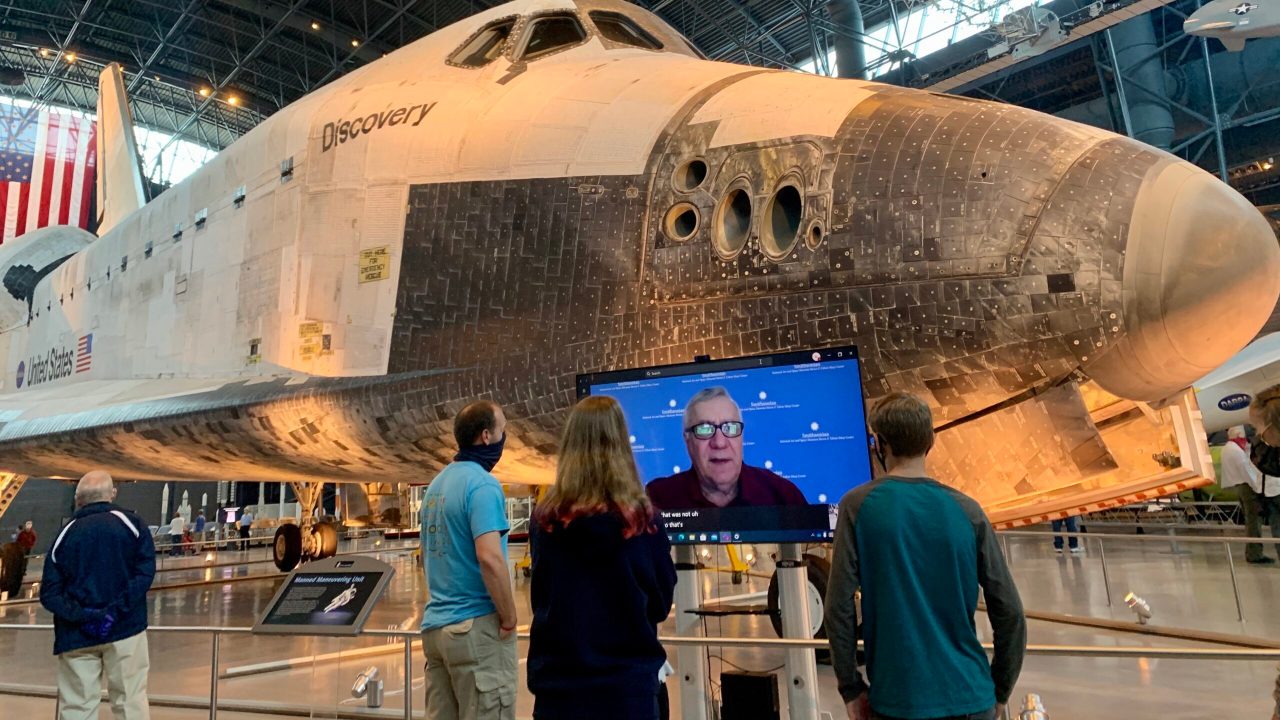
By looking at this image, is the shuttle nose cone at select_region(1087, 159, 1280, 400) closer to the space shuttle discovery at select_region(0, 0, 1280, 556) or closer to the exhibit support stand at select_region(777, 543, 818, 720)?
the space shuttle discovery at select_region(0, 0, 1280, 556)

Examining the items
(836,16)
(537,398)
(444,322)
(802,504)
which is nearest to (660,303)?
(537,398)

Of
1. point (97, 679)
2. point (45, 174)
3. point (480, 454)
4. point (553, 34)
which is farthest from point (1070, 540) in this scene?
point (45, 174)

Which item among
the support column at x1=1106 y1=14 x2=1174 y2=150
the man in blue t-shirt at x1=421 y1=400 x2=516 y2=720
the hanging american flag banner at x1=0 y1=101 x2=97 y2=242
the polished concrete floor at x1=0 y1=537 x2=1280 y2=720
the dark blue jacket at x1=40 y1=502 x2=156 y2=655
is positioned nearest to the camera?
the man in blue t-shirt at x1=421 y1=400 x2=516 y2=720

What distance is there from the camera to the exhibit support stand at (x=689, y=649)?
2.71 m

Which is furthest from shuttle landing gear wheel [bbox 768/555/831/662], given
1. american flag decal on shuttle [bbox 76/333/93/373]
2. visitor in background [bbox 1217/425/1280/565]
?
american flag decal on shuttle [bbox 76/333/93/373]

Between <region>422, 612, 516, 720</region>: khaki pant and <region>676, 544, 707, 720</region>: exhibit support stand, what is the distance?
74 cm

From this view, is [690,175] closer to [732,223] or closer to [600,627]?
[732,223]

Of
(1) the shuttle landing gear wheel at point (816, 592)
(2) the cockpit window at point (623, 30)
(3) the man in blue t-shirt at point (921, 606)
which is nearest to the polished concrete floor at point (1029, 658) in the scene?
(1) the shuttle landing gear wheel at point (816, 592)

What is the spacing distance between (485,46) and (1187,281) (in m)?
3.37

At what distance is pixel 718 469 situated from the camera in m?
2.65

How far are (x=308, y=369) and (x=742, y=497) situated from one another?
8.47 feet

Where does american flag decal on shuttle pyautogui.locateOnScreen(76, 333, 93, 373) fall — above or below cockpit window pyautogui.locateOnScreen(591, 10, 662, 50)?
below

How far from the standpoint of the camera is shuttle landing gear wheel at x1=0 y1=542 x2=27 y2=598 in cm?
865

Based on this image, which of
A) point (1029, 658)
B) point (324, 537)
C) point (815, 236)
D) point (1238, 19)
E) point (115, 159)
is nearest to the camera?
point (815, 236)
